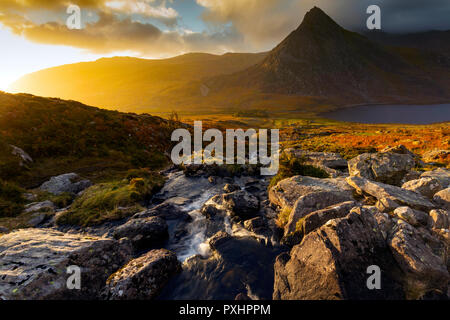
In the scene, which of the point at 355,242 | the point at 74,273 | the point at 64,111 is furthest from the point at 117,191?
the point at 64,111

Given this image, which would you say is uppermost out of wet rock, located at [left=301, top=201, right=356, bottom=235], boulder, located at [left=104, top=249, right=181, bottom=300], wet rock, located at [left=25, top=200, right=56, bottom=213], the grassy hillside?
the grassy hillside

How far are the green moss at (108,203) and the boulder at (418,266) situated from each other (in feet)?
57.8

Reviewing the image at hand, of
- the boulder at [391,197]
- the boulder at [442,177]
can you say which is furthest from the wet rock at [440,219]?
the boulder at [442,177]

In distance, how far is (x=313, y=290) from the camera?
26.1ft

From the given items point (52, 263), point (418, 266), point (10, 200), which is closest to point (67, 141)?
point (10, 200)

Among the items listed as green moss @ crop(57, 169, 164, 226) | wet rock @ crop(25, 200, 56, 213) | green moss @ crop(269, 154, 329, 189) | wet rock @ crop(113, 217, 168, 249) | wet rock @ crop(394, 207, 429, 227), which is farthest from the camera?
green moss @ crop(269, 154, 329, 189)

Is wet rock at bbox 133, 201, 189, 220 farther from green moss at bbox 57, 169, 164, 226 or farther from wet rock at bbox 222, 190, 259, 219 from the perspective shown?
wet rock at bbox 222, 190, 259, 219

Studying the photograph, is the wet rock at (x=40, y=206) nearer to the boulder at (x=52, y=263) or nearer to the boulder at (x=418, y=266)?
the boulder at (x=52, y=263)

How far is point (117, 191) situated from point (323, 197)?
1838 centimetres

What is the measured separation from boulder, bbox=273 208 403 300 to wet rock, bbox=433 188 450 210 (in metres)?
4.69

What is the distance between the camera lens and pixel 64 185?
22.9 meters

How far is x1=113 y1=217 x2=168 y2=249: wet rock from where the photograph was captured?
13.0 metres

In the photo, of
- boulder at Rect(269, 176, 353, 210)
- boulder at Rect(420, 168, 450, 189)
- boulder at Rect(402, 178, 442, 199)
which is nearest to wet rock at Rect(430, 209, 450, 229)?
boulder at Rect(402, 178, 442, 199)
